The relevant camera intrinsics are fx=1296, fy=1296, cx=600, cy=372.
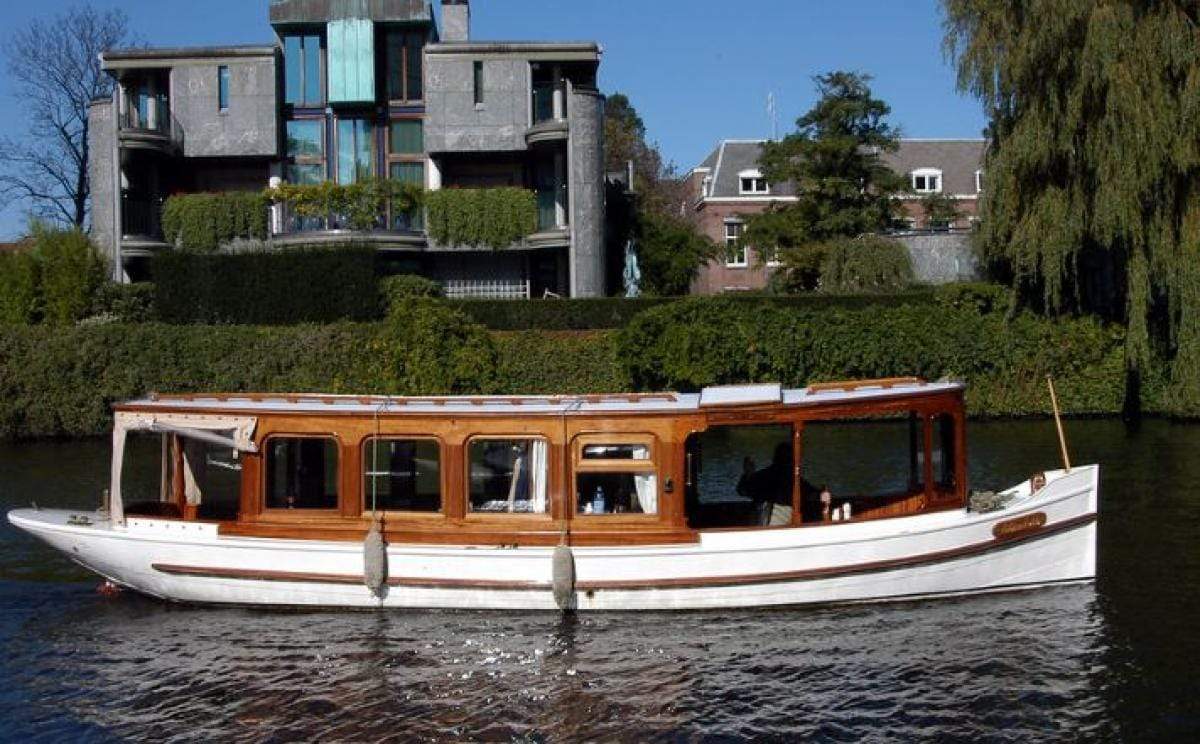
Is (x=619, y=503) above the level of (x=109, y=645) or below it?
above

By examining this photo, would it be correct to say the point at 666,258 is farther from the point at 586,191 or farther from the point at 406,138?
the point at 406,138

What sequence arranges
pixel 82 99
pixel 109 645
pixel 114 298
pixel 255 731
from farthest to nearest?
1. pixel 82 99
2. pixel 114 298
3. pixel 109 645
4. pixel 255 731

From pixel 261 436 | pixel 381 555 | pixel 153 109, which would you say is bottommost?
pixel 381 555

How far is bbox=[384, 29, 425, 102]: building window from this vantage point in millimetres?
46906

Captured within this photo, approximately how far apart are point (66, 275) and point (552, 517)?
29.0 metres

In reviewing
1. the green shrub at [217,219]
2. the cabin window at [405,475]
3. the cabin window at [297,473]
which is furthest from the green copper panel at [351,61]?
the cabin window at [405,475]

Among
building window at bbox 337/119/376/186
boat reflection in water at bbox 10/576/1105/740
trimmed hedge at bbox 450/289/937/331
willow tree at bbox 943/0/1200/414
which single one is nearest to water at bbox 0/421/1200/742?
boat reflection in water at bbox 10/576/1105/740

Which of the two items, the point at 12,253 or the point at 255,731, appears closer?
the point at 255,731

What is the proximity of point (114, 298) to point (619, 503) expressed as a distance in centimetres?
2957

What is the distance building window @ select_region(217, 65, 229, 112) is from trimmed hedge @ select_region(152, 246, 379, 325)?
6858 millimetres

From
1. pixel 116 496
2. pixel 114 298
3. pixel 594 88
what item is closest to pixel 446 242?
pixel 594 88

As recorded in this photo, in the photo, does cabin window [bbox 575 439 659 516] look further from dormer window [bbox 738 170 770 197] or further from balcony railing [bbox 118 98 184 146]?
dormer window [bbox 738 170 770 197]

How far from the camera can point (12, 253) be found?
139 ft

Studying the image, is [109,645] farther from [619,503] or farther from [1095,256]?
[1095,256]
